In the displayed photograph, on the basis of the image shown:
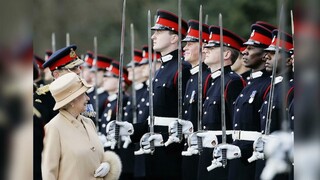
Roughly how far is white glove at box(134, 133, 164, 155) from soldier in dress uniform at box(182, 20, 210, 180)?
0.98 feet

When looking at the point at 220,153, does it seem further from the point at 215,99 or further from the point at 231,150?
the point at 215,99

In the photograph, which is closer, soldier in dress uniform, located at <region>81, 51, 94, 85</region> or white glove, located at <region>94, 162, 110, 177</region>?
white glove, located at <region>94, 162, 110, 177</region>

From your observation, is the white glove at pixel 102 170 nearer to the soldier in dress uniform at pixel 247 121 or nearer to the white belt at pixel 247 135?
the soldier in dress uniform at pixel 247 121

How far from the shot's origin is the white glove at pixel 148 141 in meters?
7.62

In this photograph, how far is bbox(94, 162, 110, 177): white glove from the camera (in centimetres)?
573

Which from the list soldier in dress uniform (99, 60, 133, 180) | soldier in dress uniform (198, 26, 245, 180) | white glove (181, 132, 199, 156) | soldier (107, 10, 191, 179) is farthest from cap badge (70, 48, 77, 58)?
soldier in dress uniform (99, 60, 133, 180)

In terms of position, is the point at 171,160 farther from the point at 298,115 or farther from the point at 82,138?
the point at 298,115

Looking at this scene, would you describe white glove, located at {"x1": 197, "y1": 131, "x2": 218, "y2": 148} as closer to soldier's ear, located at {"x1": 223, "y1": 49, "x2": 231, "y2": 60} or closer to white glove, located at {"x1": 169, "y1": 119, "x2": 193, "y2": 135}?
white glove, located at {"x1": 169, "y1": 119, "x2": 193, "y2": 135}

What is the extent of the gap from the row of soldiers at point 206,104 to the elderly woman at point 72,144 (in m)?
0.15

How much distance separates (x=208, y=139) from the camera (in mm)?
6816

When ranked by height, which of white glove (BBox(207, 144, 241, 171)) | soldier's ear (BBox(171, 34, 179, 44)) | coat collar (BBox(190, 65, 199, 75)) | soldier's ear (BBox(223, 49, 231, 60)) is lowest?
white glove (BBox(207, 144, 241, 171))

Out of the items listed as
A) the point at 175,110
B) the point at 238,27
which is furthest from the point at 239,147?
the point at 238,27

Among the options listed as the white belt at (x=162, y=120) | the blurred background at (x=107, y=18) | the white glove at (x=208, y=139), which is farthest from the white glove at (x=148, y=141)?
the blurred background at (x=107, y=18)

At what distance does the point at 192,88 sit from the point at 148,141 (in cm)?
66
